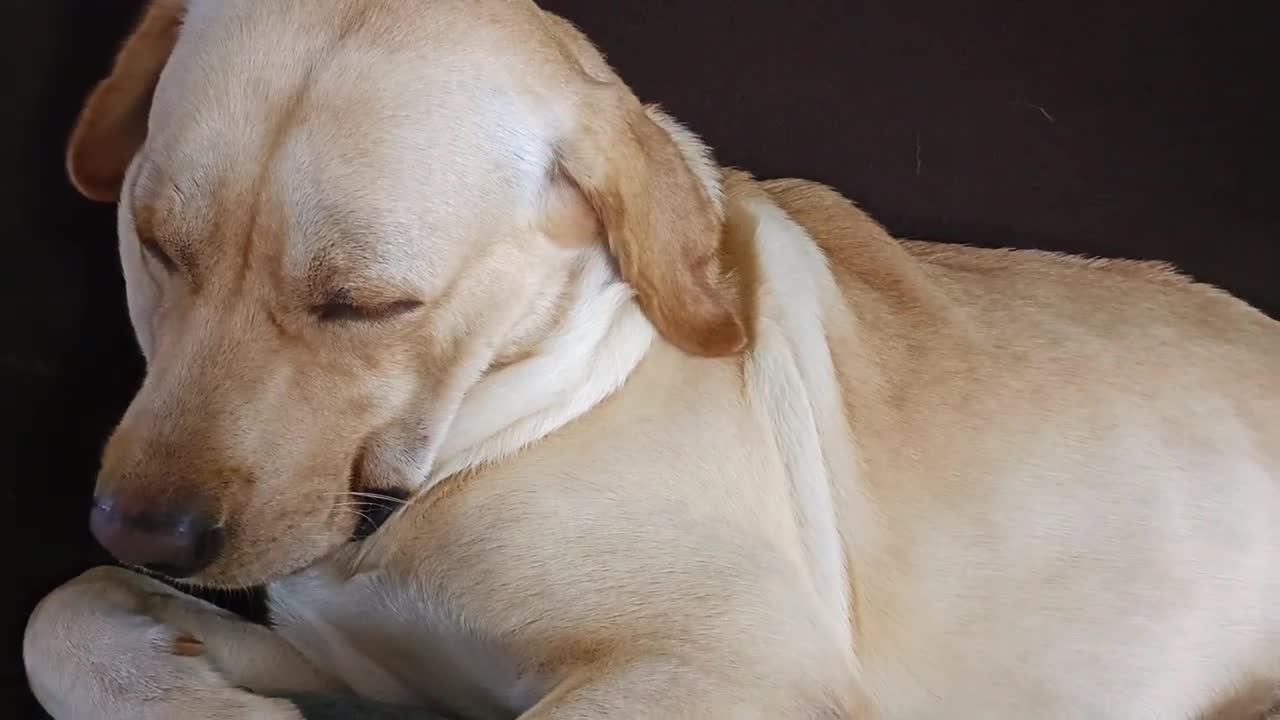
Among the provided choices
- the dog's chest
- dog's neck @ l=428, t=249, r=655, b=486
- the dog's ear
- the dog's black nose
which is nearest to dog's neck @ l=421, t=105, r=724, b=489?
dog's neck @ l=428, t=249, r=655, b=486

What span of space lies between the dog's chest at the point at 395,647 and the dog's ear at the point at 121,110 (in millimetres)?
721

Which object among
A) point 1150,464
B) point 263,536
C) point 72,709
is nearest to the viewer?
point 263,536

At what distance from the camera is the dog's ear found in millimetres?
1686

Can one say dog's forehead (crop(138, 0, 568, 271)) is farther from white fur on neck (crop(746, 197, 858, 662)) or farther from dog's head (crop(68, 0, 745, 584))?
white fur on neck (crop(746, 197, 858, 662))

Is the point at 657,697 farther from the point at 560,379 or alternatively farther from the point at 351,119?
the point at 351,119

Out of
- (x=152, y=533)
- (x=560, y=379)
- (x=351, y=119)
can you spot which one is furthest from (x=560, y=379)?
(x=152, y=533)

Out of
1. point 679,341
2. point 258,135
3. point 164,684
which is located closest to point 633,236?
point 679,341

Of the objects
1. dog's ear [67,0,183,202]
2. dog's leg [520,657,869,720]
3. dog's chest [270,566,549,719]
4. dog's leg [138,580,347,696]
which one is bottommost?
dog's leg [138,580,347,696]

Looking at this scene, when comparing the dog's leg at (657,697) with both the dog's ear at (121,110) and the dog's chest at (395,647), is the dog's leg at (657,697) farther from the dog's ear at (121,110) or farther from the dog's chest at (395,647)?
the dog's ear at (121,110)

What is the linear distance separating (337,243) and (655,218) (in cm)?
46

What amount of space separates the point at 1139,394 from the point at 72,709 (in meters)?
1.69

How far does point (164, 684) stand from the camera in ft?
4.84

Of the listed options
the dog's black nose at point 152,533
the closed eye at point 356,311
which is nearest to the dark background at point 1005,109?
the closed eye at point 356,311

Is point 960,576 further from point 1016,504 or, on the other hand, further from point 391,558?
point 391,558
